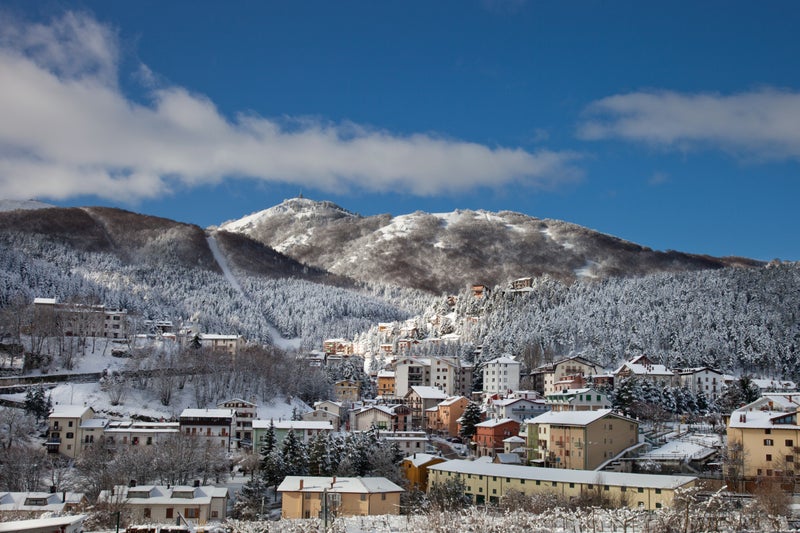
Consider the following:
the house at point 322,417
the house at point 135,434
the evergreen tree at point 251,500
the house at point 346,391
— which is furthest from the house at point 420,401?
the evergreen tree at point 251,500

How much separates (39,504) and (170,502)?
5.74 meters

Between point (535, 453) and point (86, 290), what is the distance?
2760 inches

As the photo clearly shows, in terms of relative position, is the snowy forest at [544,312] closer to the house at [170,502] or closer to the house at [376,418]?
the house at [376,418]

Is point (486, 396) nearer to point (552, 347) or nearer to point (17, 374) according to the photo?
point (552, 347)

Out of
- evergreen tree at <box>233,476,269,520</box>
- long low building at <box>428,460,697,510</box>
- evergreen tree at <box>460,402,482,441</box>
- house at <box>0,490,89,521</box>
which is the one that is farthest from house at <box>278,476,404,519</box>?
evergreen tree at <box>460,402,482,441</box>

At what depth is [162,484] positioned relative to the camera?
145ft

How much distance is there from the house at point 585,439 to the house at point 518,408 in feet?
37.6

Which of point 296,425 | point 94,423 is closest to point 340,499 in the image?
point 296,425

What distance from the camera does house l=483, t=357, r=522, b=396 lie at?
77.2 meters

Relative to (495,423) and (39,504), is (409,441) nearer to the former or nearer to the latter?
(495,423)

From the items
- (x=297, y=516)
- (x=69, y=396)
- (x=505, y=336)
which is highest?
(x=505, y=336)

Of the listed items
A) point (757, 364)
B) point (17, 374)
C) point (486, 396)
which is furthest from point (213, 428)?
point (757, 364)

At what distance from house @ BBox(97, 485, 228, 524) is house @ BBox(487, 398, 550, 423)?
1124 inches

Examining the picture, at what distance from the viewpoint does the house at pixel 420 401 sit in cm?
7181
